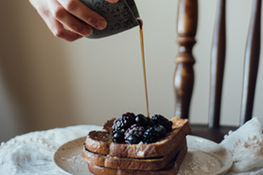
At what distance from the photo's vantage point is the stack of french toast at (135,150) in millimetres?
711

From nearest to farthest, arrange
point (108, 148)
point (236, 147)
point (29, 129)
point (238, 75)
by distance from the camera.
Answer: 1. point (108, 148)
2. point (236, 147)
3. point (238, 75)
4. point (29, 129)

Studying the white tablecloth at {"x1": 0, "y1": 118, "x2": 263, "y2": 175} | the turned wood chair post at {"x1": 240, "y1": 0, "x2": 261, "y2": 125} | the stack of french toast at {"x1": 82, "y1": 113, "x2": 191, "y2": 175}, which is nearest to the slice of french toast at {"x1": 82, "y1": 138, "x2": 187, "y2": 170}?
the stack of french toast at {"x1": 82, "y1": 113, "x2": 191, "y2": 175}

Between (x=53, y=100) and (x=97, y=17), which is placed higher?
(x=97, y=17)

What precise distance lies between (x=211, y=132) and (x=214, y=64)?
31cm

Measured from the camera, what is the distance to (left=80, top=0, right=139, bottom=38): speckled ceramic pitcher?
0.74 m

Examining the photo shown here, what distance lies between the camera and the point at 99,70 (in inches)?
93.5

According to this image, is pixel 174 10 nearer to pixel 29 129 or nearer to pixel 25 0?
pixel 25 0

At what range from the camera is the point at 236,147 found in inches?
34.4

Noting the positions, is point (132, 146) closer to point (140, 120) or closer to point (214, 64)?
point (140, 120)

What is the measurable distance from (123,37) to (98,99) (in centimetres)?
61

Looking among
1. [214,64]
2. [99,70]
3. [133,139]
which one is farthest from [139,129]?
[99,70]

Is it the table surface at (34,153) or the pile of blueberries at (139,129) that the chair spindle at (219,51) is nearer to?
the pile of blueberries at (139,129)

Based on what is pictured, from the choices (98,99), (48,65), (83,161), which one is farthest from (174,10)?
(83,161)

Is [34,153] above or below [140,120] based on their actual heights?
below
